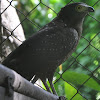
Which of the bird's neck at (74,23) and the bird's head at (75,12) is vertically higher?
the bird's head at (75,12)

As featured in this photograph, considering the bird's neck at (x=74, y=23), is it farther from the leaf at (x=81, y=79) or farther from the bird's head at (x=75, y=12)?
the leaf at (x=81, y=79)

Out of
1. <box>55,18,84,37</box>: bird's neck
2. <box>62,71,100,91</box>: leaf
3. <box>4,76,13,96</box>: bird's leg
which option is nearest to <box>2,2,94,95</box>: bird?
<box>55,18,84,37</box>: bird's neck

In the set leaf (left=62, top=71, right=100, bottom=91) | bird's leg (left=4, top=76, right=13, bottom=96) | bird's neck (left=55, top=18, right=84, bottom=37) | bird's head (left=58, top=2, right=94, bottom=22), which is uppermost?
bird's head (left=58, top=2, right=94, bottom=22)

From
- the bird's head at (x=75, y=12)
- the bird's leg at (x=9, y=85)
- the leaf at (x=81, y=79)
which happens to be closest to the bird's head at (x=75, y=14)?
the bird's head at (x=75, y=12)

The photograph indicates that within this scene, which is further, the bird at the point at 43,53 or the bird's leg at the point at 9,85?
the bird at the point at 43,53

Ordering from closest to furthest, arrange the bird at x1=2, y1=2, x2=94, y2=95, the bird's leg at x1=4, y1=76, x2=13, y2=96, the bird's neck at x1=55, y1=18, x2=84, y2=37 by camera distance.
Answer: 1. the bird's leg at x1=4, y1=76, x2=13, y2=96
2. the bird at x1=2, y1=2, x2=94, y2=95
3. the bird's neck at x1=55, y1=18, x2=84, y2=37

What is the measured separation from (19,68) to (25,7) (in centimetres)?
319

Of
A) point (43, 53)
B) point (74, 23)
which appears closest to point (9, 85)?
point (43, 53)

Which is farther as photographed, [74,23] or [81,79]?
[81,79]

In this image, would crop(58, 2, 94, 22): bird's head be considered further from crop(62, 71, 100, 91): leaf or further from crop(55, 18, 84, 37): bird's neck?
crop(62, 71, 100, 91): leaf

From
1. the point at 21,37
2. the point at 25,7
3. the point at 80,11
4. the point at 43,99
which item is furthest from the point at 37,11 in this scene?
the point at 43,99

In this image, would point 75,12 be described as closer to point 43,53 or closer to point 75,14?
point 75,14

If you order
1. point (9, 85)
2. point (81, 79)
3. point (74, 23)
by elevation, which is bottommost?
point (81, 79)

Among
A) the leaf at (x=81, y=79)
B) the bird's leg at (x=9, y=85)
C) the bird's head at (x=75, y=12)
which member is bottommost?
the leaf at (x=81, y=79)
